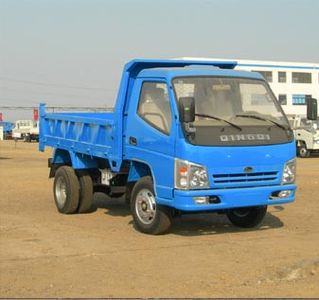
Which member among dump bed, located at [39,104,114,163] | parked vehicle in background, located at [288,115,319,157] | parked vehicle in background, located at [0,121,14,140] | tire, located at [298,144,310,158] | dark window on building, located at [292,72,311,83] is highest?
dark window on building, located at [292,72,311,83]

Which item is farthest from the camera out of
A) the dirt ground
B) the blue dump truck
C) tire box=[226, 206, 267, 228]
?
tire box=[226, 206, 267, 228]

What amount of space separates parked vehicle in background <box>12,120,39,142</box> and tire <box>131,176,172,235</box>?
51.0 m

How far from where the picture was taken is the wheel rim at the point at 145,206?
945 centimetres

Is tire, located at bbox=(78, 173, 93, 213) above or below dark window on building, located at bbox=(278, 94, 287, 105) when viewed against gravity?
below

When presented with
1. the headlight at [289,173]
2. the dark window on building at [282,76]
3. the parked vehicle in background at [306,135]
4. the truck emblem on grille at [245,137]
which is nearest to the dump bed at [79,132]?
the truck emblem on grille at [245,137]

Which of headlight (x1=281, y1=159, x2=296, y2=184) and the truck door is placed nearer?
the truck door

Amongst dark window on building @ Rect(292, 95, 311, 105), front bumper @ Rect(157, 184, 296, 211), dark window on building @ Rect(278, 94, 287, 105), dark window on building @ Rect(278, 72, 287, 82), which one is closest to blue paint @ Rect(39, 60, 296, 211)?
front bumper @ Rect(157, 184, 296, 211)

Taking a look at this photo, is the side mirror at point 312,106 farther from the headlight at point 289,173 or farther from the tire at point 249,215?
the tire at point 249,215

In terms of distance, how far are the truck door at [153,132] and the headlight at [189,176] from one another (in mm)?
115

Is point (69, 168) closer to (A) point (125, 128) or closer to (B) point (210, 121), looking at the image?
(A) point (125, 128)

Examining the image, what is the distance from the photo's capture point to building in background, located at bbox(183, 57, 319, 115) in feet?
240

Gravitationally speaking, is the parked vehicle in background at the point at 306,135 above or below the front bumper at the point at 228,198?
below

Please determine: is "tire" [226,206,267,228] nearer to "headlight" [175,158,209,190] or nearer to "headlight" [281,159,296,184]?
"headlight" [281,159,296,184]

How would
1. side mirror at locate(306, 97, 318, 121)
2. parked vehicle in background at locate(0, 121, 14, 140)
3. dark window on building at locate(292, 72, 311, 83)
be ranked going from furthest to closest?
dark window on building at locate(292, 72, 311, 83) < parked vehicle in background at locate(0, 121, 14, 140) < side mirror at locate(306, 97, 318, 121)
